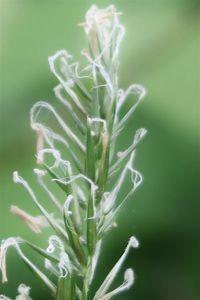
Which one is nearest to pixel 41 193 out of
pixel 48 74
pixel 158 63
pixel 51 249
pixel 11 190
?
pixel 11 190

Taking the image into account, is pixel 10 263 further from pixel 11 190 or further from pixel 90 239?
pixel 90 239

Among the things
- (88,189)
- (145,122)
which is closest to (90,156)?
(88,189)

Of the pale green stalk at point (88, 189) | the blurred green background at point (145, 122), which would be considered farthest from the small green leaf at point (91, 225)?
the blurred green background at point (145, 122)

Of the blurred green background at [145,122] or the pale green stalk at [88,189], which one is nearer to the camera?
the pale green stalk at [88,189]

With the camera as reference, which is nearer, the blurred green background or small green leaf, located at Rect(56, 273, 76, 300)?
small green leaf, located at Rect(56, 273, 76, 300)

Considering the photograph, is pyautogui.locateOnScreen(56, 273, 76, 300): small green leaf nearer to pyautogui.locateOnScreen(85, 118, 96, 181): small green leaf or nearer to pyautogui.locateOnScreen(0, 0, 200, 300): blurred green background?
pyautogui.locateOnScreen(85, 118, 96, 181): small green leaf

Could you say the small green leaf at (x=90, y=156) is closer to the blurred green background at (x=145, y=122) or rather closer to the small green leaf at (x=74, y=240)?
the small green leaf at (x=74, y=240)

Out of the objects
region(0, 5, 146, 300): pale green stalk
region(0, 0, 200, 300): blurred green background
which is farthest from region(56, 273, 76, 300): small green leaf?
region(0, 0, 200, 300): blurred green background

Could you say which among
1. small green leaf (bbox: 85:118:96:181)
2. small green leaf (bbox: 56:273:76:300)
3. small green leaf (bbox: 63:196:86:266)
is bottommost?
small green leaf (bbox: 56:273:76:300)
